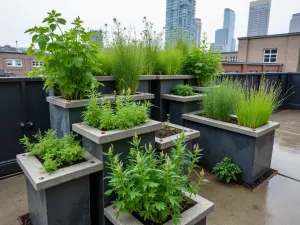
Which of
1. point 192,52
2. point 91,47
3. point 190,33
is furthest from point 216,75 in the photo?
point 91,47

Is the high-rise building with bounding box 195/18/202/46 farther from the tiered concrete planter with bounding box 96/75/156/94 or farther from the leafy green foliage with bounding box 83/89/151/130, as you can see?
the leafy green foliage with bounding box 83/89/151/130

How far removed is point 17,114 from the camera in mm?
2633

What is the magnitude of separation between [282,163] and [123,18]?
10.2ft

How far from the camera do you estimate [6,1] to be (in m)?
2.92

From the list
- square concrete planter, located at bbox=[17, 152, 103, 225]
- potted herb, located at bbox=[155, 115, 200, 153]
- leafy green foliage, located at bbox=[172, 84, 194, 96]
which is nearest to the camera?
square concrete planter, located at bbox=[17, 152, 103, 225]

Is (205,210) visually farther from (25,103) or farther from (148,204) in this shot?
(25,103)

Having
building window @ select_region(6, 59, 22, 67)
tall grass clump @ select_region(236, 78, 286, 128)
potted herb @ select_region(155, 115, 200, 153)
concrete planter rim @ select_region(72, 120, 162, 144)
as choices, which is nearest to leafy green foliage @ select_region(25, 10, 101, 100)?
concrete planter rim @ select_region(72, 120, 162, 144)

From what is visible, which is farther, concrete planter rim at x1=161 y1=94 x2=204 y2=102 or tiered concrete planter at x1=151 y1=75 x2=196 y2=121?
tiered concrete planter at x1=151 y1=75 x2=196 y2=121

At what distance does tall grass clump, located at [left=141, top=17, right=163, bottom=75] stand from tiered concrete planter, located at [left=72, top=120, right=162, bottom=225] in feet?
5.07

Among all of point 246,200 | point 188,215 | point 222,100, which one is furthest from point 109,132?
point 222,100

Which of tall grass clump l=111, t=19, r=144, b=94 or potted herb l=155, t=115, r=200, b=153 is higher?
tall grass clump l=111, t=19, r=144, b=94

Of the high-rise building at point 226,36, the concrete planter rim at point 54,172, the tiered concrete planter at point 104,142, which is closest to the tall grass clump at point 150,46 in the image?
the high-rise building at point 226,36

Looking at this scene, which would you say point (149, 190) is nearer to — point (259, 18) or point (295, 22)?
point (295, 22)

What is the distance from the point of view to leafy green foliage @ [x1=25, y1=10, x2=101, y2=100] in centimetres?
178
